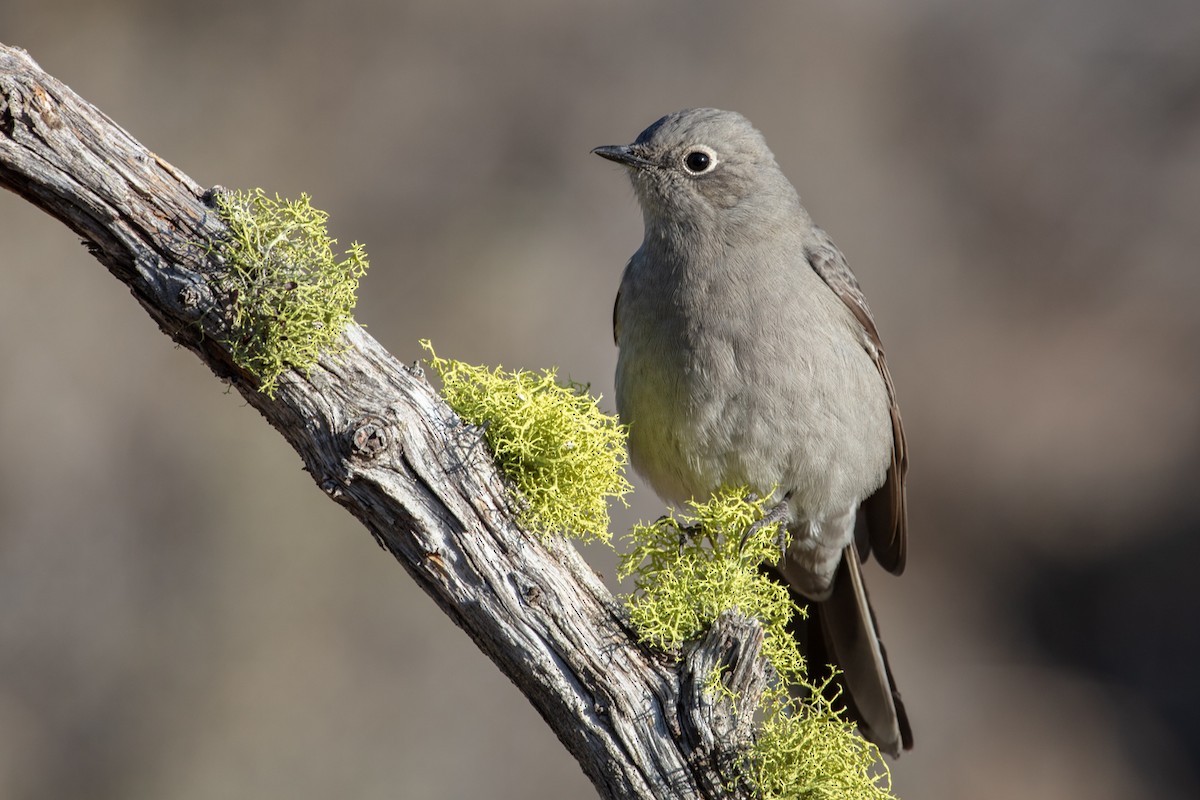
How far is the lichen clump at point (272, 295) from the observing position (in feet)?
11.5

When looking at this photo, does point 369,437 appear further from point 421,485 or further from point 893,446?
point 893,446

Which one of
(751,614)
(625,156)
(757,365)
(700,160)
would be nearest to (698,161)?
(700,160)

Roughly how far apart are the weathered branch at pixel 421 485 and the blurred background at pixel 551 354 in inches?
212

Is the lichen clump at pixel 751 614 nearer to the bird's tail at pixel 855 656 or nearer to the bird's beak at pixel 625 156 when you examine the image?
the bird's tail at pixel 855 656

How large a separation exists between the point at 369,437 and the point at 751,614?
1.54 meters

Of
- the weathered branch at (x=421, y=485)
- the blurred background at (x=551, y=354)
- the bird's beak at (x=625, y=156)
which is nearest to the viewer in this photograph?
the weathered branch at (x=421, y=485)

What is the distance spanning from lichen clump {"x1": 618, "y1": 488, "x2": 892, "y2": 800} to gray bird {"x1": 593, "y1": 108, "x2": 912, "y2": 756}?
2.21 feet

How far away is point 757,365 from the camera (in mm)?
5199

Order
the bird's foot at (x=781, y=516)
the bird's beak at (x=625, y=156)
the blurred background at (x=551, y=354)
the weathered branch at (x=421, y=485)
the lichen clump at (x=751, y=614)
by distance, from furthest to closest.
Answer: the blurred background at (x=551, y=354), the bird's beak at (x=625, y=156), the bird's foot at (x=781, y=516), the lichen clump at (x=751, y=614), the weathered branch at (x=421, y=485)

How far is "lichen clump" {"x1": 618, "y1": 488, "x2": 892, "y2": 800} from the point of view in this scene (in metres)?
3.66

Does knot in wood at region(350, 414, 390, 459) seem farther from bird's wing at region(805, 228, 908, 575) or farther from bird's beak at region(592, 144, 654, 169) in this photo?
bird's wing at region(805, 228, 908, 575)

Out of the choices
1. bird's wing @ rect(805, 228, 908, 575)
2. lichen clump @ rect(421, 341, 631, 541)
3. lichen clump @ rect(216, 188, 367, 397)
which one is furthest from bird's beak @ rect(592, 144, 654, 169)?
lichen clump @ rect(216, 188, 367, 397)

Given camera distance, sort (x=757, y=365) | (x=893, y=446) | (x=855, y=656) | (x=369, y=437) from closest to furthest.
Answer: (x=369, y=437) < (x=757, y=365) < (x=855, y=656) < (x=893, y=446)

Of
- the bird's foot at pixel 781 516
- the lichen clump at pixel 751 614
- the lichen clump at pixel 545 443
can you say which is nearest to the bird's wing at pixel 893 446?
the bird's foot at pixel 781 516
